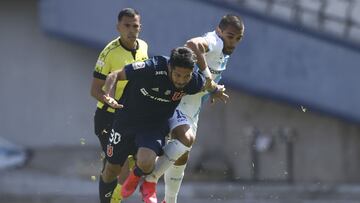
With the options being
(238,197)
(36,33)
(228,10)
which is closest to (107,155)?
(238,197)

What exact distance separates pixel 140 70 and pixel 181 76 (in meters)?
0.40

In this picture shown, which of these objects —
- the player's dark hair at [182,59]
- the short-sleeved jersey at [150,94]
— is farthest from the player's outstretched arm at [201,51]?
the player's dark hair at [182,59]

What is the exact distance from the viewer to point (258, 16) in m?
20.2

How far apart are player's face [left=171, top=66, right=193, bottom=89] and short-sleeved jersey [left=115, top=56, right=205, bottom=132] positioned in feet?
0.33

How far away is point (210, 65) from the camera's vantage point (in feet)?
38.4

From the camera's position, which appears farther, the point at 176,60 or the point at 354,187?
the point at 354,187

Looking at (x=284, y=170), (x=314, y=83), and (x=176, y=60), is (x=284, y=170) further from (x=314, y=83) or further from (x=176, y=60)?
(x=176, y=60)

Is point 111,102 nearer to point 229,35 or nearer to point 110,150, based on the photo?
point 110,150

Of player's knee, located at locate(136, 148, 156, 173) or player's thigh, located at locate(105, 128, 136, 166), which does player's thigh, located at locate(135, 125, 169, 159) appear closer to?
player's knee, located at locate(136, 148, 156, 173)

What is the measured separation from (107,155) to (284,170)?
10726 mm

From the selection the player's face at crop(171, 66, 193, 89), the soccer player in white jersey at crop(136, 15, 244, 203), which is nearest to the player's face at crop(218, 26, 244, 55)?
the soccer player in white jersey at crop(136, 15, 244, 203)

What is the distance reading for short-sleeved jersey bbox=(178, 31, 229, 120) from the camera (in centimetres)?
1159

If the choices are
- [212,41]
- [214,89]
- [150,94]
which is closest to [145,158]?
[150,94]

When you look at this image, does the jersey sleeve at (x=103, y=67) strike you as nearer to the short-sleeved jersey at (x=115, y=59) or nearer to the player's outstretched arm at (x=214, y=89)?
the short-sleeved jersey at (x=115, y=59)
